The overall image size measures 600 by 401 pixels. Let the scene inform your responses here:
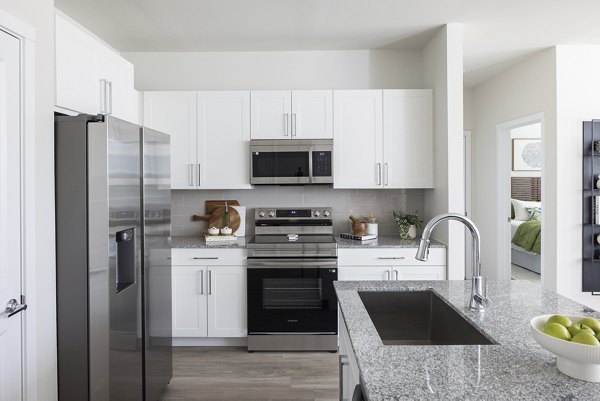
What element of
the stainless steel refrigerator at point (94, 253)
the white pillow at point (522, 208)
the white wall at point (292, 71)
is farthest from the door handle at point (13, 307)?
the white pillow at point (522, 208)

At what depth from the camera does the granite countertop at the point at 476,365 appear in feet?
3.33

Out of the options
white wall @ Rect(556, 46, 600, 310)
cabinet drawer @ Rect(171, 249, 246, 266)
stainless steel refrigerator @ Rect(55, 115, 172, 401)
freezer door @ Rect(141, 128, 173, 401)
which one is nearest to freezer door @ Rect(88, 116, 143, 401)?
stainless steel refrigerator @ Rect(55, 115, 172, 401)

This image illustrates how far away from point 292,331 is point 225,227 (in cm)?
109

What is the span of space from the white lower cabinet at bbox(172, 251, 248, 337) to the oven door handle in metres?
0.11

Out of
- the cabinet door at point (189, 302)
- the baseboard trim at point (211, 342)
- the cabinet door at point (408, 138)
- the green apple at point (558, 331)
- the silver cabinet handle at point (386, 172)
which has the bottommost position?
the baseboard trim at point (211, 342)

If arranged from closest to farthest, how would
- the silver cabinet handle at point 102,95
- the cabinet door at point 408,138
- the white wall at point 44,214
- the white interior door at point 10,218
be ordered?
the white interior door at point 10,218
the white wall at point 44,214
the silver cabinet handle at point 102,95
the cabinet door at point 408,138

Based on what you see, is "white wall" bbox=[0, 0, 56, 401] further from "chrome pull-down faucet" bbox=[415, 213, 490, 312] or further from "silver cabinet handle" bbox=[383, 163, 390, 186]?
"silver cabinet handle" bbox=[383, 163, 390, 186]

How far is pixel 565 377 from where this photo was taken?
1.10 meters

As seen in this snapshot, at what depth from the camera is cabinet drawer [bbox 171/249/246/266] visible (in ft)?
11.6

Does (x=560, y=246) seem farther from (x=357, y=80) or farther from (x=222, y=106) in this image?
(x=222, y=106)

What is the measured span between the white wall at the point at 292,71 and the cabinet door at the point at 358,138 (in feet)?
1.16

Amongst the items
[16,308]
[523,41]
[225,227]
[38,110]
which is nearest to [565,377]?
[16,308]

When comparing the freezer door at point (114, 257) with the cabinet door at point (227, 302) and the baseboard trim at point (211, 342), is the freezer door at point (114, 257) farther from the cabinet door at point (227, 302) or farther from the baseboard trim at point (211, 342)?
the baseboard trim at point (211, 342)

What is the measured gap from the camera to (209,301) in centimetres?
354
